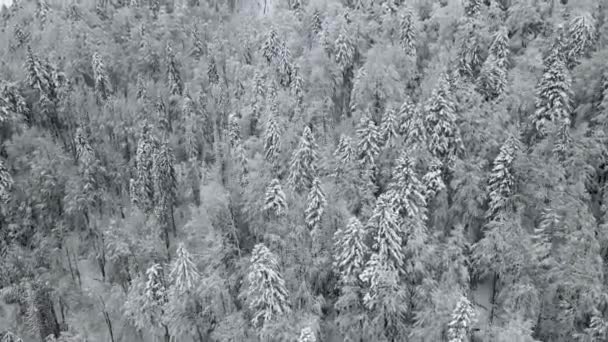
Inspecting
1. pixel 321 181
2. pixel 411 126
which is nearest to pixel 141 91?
pixel 321 181

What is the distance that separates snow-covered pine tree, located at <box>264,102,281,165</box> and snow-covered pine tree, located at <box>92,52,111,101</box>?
3364cm

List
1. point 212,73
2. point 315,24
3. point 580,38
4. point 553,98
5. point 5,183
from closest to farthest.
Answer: point 553,98
point 580,38
point 5,183
point 315,24
point 212,73

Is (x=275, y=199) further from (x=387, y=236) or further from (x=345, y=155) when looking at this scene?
(x=387, y=236)

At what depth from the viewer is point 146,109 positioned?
7169cm

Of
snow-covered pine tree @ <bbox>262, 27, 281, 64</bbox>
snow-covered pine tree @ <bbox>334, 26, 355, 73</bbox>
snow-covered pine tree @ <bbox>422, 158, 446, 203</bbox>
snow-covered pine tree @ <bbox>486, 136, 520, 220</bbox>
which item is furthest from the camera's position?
snow-covered pine tree @ <bbox>262, 27, 281, 64</bbox>

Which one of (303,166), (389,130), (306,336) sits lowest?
(306,336)

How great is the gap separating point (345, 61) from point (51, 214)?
4309 centimetres

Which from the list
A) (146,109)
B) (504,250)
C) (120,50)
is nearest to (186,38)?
(120,50)

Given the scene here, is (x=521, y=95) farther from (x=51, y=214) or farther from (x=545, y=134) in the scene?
(x=51, y=214)

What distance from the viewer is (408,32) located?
6419cm

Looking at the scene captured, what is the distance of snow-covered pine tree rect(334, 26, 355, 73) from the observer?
66.2 m

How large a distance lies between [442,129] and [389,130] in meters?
5.36

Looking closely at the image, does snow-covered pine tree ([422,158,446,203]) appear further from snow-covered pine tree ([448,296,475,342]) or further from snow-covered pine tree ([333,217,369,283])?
snow-covered pine tree ([448,296,475,342])

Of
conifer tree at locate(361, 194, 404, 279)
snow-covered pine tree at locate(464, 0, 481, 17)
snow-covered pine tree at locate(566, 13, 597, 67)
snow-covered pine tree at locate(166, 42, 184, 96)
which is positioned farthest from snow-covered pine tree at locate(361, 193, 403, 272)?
snow-covered pine tree at locate(166, 42, 184, 96)
